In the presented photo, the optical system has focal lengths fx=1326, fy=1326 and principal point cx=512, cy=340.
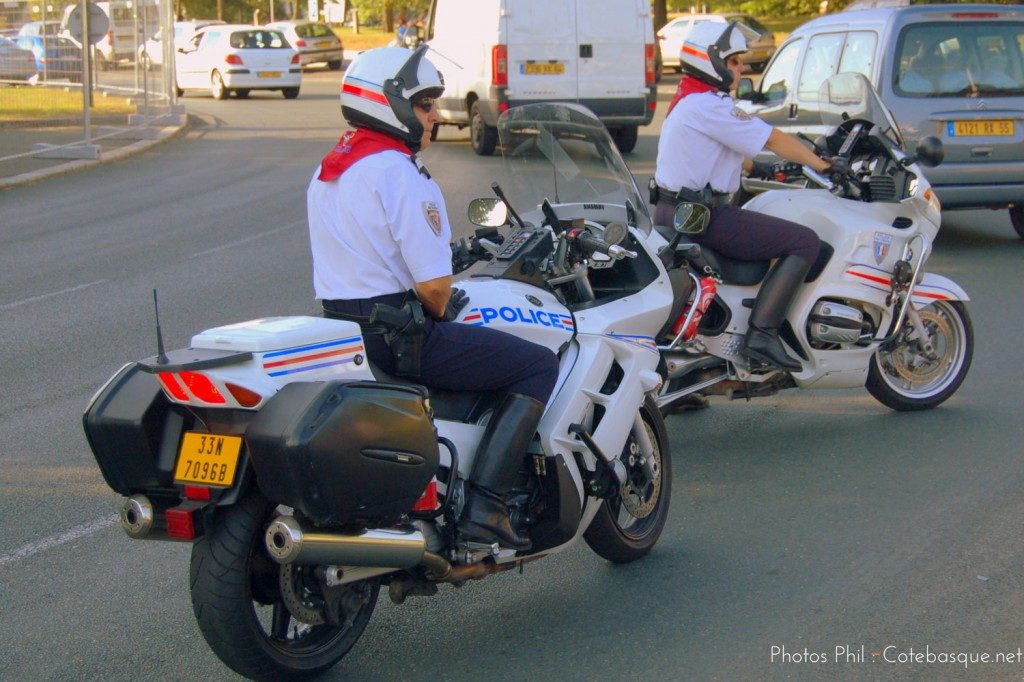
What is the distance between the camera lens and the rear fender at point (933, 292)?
6.88 meters

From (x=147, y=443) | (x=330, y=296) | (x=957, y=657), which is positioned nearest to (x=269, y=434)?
(x=147, y=443)

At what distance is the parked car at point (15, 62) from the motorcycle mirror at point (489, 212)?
52.4 ft

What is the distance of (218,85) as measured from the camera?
33469 mm

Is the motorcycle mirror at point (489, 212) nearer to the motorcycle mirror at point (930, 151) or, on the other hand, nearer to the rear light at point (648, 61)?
the motorcycle mirror at point (930, 151)

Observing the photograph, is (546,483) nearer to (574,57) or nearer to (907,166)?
(907,166)

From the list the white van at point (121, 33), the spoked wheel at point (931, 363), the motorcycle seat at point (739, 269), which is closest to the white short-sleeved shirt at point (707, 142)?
the motorcycle seat at point (739, 269)

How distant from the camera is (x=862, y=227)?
264 inches

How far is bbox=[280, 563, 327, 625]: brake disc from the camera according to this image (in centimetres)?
384

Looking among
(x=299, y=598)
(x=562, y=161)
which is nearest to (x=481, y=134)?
(x=562, y=161)

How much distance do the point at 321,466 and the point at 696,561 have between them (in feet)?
6.68

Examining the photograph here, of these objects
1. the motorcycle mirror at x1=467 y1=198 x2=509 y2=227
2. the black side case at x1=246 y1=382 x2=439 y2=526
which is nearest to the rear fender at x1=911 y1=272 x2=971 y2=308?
the motorcycle mirror at x1=467 y1=198 x2=509 y2=227

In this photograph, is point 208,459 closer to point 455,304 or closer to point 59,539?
point 455,304

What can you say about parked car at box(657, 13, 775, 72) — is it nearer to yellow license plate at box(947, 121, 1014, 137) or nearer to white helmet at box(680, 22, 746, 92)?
yellow license plate at box(947, 121, 1014, 137)

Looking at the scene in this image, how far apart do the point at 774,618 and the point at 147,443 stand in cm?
219
